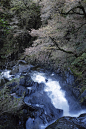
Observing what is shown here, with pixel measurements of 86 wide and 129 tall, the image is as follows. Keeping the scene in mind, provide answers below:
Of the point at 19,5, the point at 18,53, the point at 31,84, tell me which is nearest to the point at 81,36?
the point at 31,84

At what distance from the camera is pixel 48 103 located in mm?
4629

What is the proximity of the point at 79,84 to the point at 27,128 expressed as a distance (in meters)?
3.34

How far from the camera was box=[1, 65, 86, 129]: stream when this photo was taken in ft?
12.5

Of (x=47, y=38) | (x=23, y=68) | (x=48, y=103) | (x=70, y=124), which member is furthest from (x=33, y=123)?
(x=23, y=68)

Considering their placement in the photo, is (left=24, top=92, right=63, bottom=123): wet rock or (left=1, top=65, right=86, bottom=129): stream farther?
(left=24, top=92, right=63, bottom=123): wet rock

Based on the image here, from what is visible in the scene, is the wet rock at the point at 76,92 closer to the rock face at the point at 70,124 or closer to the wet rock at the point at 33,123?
the rock face at the point at 70,124

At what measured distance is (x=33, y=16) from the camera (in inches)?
469

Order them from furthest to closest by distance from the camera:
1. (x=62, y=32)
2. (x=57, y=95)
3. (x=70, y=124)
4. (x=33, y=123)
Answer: (x=57, y=95) < (x=62, y=32) < (x=33, y=123) < (x=70, y=124)

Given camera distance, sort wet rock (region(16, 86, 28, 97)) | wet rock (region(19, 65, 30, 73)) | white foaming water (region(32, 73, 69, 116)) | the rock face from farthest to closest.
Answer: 1. wet rock (region(19, 65, 30, 73))
2. wet rock (region(16, 86, 28, 97))
3. white foaming water (region(32, 73, 69, 116))
4. the rock face

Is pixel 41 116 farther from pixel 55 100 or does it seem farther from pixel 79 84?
pixel 79 84

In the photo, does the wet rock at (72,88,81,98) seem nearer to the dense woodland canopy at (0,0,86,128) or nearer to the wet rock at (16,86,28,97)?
the dense woodland canopy at (0,0,86,128)

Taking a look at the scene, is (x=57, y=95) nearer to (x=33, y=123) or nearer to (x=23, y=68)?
(x=33, y=123)

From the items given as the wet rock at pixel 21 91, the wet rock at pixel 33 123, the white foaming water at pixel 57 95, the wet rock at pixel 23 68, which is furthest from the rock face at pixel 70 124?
the wet rock at pixel 23 68

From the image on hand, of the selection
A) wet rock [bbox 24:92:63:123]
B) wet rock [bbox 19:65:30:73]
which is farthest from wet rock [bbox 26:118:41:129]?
wet rock [bbox 19:65:30:73]
